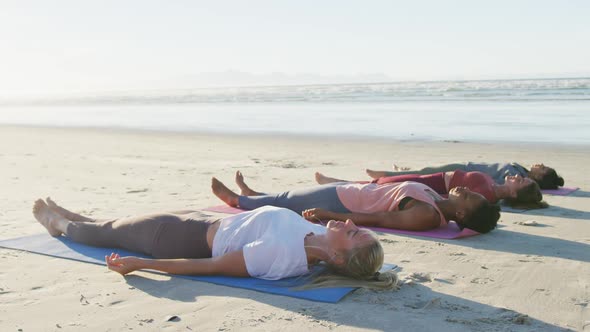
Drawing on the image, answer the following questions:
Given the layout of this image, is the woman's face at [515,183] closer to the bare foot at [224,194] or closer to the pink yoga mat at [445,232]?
the pink yoga mat at [445,232]

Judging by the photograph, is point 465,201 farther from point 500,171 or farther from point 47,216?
point 47,216

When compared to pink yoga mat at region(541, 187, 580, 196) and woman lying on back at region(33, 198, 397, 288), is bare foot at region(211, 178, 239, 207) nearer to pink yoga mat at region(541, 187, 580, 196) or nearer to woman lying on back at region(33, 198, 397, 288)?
woman lying on back at region(33, 198, 397, 288)

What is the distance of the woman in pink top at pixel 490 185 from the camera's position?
Answer: 6.23 m

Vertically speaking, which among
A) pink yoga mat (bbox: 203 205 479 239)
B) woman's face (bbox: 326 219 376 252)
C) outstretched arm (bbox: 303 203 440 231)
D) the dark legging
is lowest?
pink yoga mat (bbox: 203 205 479 239)

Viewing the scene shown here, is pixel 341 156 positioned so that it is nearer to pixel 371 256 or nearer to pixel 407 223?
pixel 407 223

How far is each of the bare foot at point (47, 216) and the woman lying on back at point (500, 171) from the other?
363 cm

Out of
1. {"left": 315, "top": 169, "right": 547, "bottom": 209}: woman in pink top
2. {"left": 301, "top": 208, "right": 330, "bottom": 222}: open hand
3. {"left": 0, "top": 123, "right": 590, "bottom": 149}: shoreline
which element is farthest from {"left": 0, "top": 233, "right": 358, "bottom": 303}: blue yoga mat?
{"left": 0, "top": 123, "right": 590, "bottom": 149}: shoreline

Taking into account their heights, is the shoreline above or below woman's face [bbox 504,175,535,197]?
below

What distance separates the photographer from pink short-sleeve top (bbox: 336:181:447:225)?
5422 millimetres

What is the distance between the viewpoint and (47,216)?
5195 millimetres

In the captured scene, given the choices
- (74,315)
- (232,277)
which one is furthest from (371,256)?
(74,315)

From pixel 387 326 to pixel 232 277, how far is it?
1.16 m

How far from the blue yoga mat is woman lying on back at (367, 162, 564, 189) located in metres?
3.65

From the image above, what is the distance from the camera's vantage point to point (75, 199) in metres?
7.07
